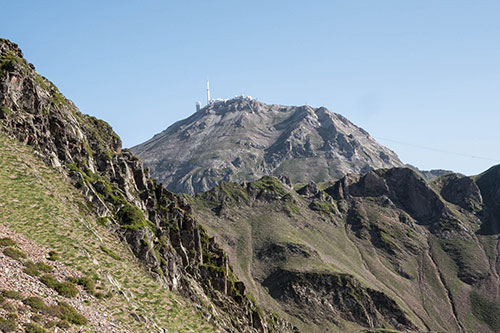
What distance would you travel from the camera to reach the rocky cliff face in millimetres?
61969

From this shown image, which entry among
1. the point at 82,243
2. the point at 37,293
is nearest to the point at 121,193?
the point at 82,243

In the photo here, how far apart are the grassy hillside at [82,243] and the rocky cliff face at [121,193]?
20.2 ft

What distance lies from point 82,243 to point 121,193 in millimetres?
34713

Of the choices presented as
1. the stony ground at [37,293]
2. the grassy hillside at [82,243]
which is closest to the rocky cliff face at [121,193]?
the grassy hillside at [82,243]

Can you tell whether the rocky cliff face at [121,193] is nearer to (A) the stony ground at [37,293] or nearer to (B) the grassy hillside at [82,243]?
(B) the grassy hillside at [82,243]

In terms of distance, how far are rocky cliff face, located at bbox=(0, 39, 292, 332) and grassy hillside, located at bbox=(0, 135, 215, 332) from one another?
6.15 meters

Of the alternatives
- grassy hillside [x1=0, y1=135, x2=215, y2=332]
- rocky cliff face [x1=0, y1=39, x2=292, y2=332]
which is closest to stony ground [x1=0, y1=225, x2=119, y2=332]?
grassy hillside [x1=0, y1=135, x2=215, y2=332]

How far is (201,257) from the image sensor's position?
106375mm

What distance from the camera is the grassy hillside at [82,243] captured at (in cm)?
3608

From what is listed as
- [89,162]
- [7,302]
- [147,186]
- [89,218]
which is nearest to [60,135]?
[89,162]

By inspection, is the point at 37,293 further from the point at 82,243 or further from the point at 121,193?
the point at 121,193

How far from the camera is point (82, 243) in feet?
141

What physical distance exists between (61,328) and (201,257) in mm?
80954

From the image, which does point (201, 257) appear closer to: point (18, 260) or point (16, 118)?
point (16, 118)
